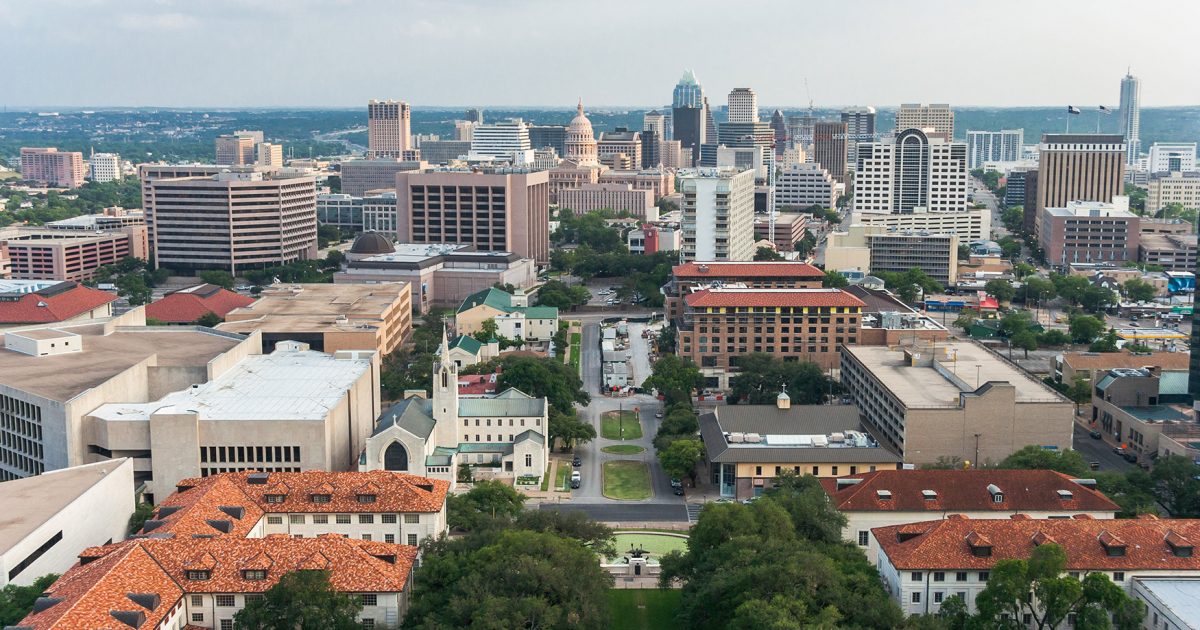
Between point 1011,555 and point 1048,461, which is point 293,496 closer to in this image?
point 1011,555

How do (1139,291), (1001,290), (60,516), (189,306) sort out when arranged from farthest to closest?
1. (1001,290)
2. (1139,291)
3. (189,306)
4. (60,516)

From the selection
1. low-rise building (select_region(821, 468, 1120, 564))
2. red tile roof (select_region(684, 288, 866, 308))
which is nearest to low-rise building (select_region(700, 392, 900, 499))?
low-rise building (select_region(821, 468, 1120, 564))

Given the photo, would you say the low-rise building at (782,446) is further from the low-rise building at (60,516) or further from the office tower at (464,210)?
the office tower at (464,210)

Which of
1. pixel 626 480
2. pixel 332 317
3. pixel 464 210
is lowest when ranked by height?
pixel 626 480

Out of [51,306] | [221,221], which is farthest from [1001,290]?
[51,306]

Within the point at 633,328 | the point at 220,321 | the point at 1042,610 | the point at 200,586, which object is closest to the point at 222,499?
the point at 200,586

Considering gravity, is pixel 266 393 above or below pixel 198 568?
above

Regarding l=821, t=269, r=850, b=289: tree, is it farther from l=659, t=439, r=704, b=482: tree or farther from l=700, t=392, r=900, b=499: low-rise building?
l=659, t=439, r=704, b=482: tree
